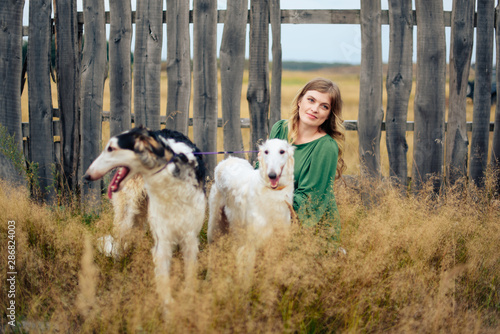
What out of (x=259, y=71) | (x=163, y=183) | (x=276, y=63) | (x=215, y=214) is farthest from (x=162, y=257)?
(x=276, y=63)

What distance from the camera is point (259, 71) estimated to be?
15.0 feet

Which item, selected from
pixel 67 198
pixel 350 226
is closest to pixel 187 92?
pixel 67 198

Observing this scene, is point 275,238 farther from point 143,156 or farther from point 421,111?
point 421,111

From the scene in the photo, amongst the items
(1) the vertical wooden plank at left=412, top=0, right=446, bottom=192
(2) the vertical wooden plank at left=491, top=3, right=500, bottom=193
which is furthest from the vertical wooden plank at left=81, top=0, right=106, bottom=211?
(2) the vertical wooden plank at left=491, top=3, right=500, bottom=193

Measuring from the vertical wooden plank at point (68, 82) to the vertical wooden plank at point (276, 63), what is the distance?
2.12 meters

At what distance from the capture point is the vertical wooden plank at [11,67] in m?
4.57

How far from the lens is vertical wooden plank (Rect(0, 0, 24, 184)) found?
4.57m

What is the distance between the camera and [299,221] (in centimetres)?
301

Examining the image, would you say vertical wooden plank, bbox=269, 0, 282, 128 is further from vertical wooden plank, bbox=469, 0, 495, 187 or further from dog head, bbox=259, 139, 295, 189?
vertical wooden plank, bbox=469, 0, 495, 187

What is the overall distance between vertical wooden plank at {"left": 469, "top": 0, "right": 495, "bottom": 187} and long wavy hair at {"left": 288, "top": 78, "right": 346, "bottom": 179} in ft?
7.06

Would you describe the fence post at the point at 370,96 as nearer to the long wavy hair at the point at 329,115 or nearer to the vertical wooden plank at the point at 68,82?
the long wavy hair at the point at 329,115

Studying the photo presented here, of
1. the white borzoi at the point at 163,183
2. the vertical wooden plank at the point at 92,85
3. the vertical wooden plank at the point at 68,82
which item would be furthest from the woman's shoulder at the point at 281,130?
the vertical wooden plank at the point at 68,82

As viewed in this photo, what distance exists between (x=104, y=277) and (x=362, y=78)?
3.26m

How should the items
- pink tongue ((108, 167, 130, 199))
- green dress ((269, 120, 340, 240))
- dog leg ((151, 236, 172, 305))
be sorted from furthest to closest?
green dress ((269, 120, 340, 240)) → dog leg ((151, 236, 172, 305)) → pink tongue ((108, 167, 130, 199))
